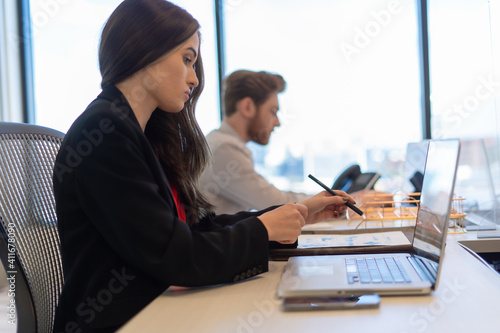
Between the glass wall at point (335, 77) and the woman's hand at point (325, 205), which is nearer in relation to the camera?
the woman's hand at point (325, 205)

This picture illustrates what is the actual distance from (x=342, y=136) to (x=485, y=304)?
2767mm

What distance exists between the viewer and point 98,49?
1111mm

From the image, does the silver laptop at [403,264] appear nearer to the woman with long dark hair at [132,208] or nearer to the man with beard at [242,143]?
the woman with long dark hair at [132,208]

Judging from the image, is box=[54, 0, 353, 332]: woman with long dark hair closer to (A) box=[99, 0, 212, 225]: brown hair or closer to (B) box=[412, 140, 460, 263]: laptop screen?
(A) box=[99, 0, 212, 225]: brown hair

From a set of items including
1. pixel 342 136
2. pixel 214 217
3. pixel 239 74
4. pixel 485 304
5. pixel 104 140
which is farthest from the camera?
pixel 342 136

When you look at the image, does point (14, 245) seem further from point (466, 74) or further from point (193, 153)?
point (466, 74)

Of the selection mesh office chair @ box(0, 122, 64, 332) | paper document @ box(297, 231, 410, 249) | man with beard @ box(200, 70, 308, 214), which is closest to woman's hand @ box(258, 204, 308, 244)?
paper document @ box(297, 231, 410, 249)

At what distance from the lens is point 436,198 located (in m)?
0.93

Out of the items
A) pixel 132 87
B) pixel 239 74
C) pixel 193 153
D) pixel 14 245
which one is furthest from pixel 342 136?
pixel 14 245

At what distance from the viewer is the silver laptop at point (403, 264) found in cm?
81

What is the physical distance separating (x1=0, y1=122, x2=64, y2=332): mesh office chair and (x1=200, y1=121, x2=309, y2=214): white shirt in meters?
1.13

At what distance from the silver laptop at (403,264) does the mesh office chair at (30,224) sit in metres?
0.52

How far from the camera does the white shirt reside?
2238mm

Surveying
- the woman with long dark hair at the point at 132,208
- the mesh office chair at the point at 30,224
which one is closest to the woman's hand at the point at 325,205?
the woman with long dark hair at the point at 132,208
